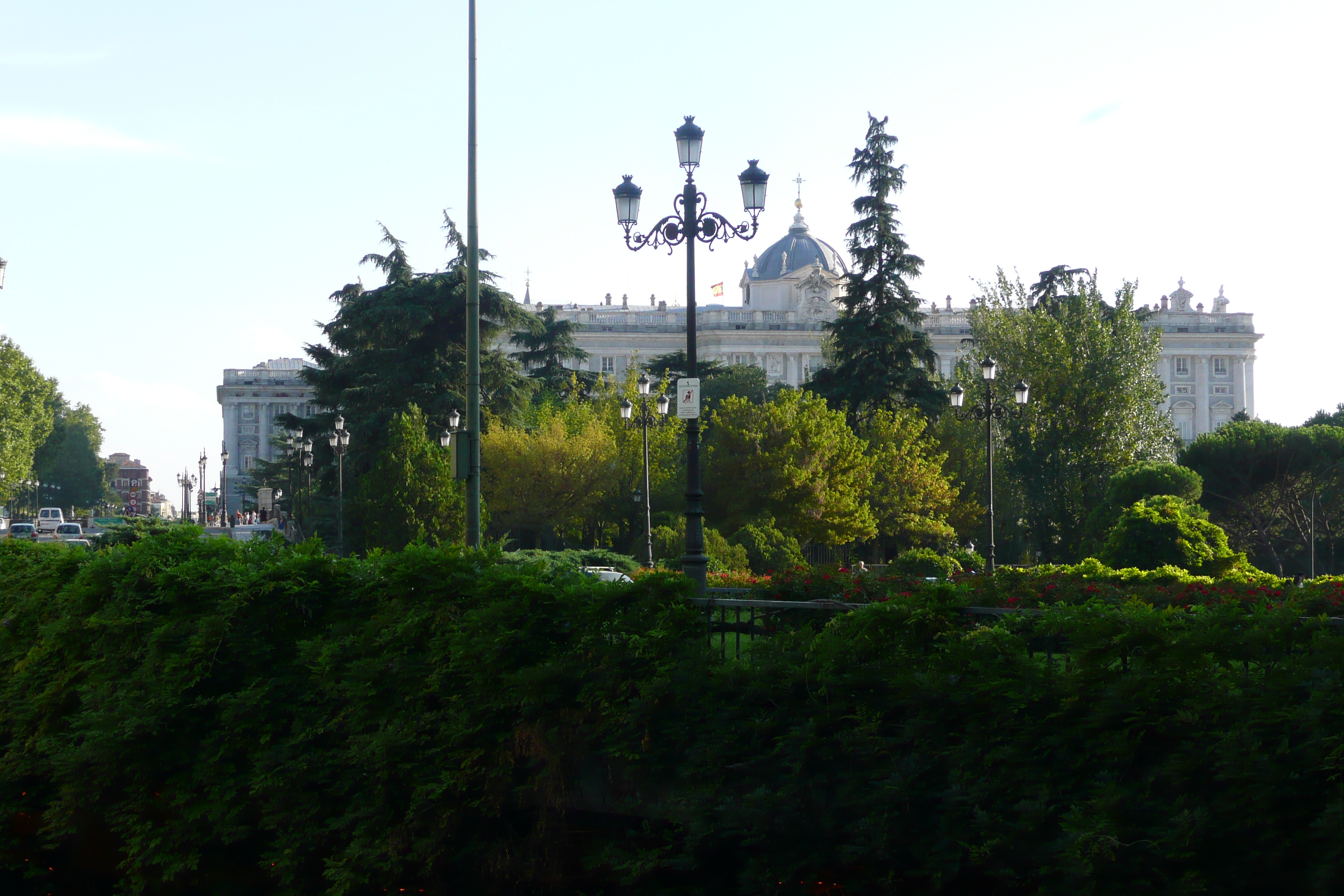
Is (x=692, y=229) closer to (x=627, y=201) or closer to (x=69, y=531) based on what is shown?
(x=627, y=201)

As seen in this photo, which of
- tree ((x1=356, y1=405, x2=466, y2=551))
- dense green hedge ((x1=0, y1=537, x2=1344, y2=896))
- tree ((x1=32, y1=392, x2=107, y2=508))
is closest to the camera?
dense green hedge ((x1=0, y1=537, x2=1344, y2=896))

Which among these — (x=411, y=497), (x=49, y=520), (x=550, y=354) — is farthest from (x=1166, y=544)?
(x=49, y=520)

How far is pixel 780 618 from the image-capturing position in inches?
261

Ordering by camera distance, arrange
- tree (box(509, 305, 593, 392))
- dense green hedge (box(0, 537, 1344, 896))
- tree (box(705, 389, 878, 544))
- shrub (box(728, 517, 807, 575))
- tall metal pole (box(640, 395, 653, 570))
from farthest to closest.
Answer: tree (box(509, 305, 593, 392)) < tree (box(705, 389, 878, 544)) < tall metal pole (box(640, 395, 653, 570)) < shrub (box(728, 517, 807, 575)) < dense green hedge (box(0, 537, 1344, 896))

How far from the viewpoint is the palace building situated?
12069cm

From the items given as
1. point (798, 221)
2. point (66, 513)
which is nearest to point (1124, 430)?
point (798, 221)

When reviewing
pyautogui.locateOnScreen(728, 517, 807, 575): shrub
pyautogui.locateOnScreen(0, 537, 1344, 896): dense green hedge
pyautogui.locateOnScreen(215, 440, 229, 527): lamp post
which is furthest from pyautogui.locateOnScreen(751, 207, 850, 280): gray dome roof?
pyautogui.locateOnScreen(0, 537, 1344, 896): dense green hedge

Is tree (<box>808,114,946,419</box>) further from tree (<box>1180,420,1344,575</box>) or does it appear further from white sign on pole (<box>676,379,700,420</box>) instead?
white sign on pole (<box>676,379,700,420</box>)

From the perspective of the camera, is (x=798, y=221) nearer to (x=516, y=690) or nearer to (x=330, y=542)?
(x=330, y=542)

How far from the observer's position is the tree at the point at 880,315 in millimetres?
50750

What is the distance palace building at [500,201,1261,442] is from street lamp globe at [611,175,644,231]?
10016 centimetres

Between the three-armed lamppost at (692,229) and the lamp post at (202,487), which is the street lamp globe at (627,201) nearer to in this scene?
the three-armed lamppost at (692,229)

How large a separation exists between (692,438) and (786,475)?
924 inches

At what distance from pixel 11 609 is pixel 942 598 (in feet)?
23.9
